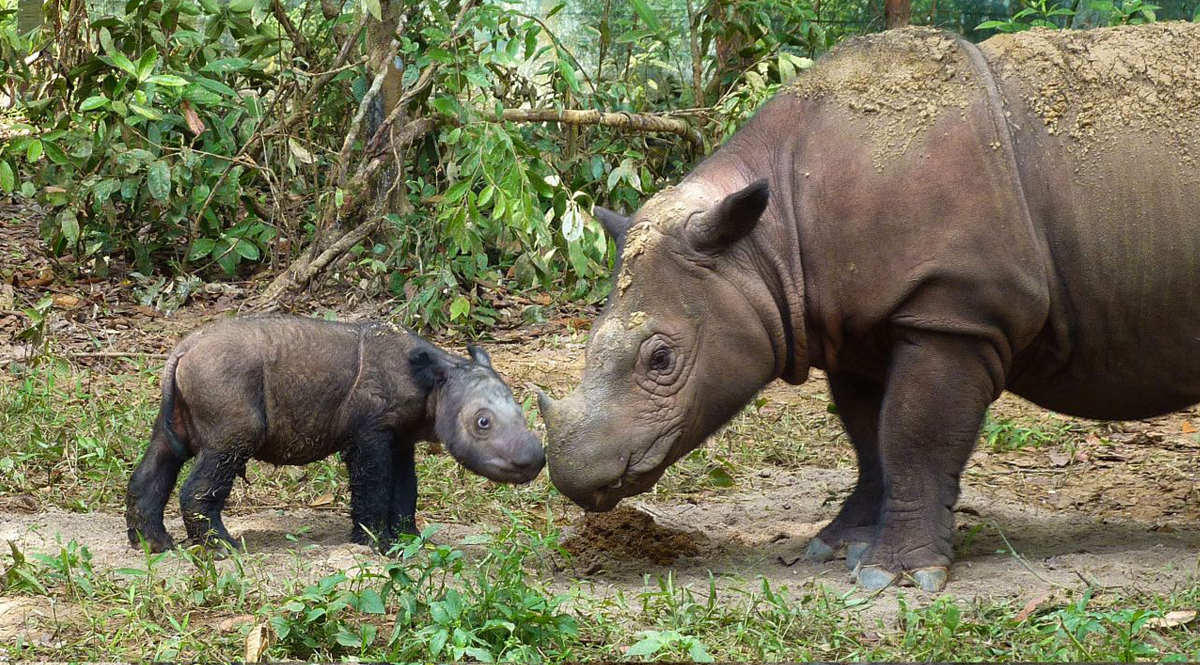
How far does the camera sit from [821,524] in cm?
595

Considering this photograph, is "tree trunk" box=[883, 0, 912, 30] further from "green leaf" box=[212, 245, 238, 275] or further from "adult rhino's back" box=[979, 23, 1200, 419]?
"green leaf" box=[212, 245, 238, 275]

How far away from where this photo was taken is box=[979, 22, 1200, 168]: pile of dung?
15.7 ft

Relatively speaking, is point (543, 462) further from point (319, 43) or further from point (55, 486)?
point (319, 43)

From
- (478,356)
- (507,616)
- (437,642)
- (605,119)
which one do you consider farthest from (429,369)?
(605,119)

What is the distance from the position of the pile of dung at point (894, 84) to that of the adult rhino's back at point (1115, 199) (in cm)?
19

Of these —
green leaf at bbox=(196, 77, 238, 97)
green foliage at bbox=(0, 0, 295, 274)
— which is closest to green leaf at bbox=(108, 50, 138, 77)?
green foliage at bbox=(0, 0, 295, 274)

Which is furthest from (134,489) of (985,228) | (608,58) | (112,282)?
(608,58)

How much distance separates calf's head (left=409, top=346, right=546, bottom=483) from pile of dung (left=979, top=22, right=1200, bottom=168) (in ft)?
7.59

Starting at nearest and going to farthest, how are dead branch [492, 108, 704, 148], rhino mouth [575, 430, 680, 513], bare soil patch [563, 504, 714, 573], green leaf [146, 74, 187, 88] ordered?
1. rhino mouth [575, 430, 680, 513]
2. bare soil patch [563, 504, 714, 573]
3. green leaf [146, 74, 187, 88]
4. dead branch [492, 108, 704, 148]

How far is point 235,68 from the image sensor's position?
8.54 metres

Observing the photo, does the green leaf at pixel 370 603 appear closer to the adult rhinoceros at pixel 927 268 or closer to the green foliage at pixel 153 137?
the adult rhinoceros at pixel 927 268

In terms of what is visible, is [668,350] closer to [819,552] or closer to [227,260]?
[819,552]

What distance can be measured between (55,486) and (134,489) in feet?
3.59

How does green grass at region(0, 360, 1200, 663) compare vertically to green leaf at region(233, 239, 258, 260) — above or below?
below
